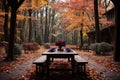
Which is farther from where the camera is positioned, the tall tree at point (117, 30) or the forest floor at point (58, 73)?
the tall tree at point (117, 30)

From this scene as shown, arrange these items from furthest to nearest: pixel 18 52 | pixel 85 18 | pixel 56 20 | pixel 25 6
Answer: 1. pixel 56 20
2. pixel 85 18
3. pixel 25 6
4. pixel 18 52

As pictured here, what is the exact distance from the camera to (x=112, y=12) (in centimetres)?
3197

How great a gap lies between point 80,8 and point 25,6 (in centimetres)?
900

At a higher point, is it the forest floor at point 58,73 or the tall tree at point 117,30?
the tall tree at point 117,30

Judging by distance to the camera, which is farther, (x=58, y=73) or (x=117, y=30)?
(x=117, y=30)

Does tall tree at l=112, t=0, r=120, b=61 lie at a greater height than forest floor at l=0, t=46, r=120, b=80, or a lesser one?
greater

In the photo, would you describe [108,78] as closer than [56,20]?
Yes

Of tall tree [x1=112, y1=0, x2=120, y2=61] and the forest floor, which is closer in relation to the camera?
the forest floor

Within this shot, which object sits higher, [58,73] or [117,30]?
[117,30]

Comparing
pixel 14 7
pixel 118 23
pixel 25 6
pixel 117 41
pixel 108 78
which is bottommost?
pixel 108 78

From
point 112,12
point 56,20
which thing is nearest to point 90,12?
point 112,12

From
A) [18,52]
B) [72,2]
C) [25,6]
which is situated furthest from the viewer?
[72,2]

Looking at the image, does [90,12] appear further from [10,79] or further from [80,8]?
[10,79]

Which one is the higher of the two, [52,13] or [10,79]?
[52,13]
